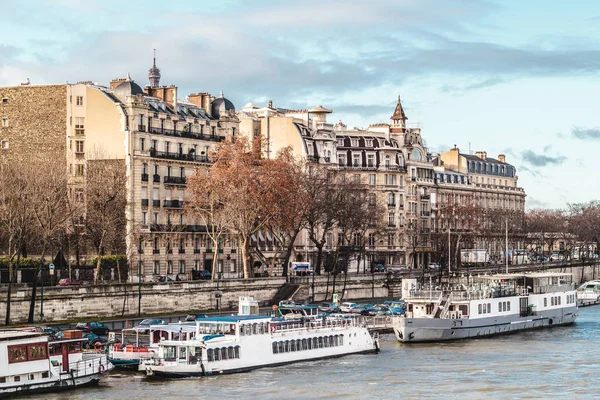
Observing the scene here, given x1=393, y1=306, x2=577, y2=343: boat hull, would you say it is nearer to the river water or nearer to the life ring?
the river water

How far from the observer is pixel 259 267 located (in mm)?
137500

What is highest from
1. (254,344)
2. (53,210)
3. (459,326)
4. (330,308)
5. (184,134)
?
(184,134)

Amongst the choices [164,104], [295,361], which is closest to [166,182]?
[164,104]

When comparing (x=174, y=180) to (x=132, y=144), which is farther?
(x=174, y=180)

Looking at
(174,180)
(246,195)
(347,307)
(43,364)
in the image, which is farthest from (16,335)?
(174,180)

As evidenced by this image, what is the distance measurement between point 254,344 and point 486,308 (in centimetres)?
2796

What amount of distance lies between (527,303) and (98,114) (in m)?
42.7

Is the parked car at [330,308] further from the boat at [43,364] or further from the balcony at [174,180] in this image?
the boat at [43,364]

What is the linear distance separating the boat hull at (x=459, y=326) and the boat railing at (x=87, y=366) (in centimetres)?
2761

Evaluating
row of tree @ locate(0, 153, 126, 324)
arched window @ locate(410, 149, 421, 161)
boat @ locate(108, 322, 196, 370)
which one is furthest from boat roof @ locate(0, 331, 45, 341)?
arched window @ locate(410, 149, 421, 161)

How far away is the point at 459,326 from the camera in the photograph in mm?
94000

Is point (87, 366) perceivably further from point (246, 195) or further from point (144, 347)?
point (246, 195)

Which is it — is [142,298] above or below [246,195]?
below

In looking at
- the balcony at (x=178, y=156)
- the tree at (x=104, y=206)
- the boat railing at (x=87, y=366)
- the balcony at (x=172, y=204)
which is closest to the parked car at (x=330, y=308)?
the tree at (x=104, y=206)
